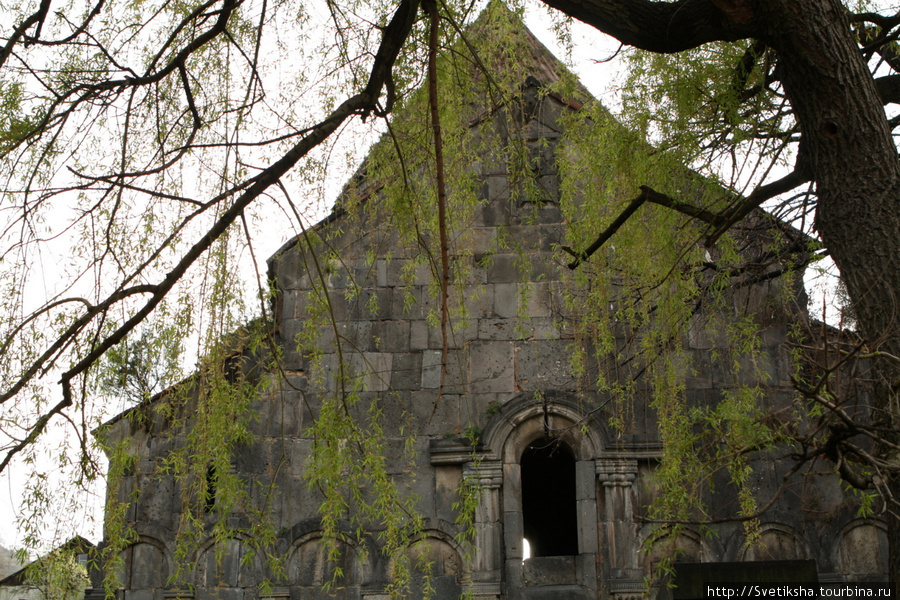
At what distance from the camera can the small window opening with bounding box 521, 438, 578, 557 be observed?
10164 mm

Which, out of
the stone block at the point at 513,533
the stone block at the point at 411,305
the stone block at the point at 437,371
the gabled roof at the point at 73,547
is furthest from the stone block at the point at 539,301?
the gabled roof at the point at 73,547

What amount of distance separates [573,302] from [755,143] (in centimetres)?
148

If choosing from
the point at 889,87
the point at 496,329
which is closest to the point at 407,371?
the point at 496,329

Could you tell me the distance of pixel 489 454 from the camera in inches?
271

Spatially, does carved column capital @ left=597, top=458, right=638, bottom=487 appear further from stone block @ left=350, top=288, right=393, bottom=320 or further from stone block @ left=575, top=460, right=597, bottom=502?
stone block @ left=350, top=288, right=393, bottom=320

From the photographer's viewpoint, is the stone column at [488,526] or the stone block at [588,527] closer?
the stone column at [488,526]

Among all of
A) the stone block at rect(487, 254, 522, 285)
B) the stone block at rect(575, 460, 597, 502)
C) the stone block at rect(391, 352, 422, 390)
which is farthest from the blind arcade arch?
the stone block at rect(487, 254, 522, 285)

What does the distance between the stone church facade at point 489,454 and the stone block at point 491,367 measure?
1cm

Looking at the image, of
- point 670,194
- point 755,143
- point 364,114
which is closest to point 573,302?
point 670,194

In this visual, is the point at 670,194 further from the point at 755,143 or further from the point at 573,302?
the point at 573,302

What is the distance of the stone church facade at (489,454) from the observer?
21.5ft

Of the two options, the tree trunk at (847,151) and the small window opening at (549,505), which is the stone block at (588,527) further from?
the tree trunk at (847,151)

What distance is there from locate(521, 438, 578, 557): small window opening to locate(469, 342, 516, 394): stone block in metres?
2.32

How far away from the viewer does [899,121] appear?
17.2 feet
